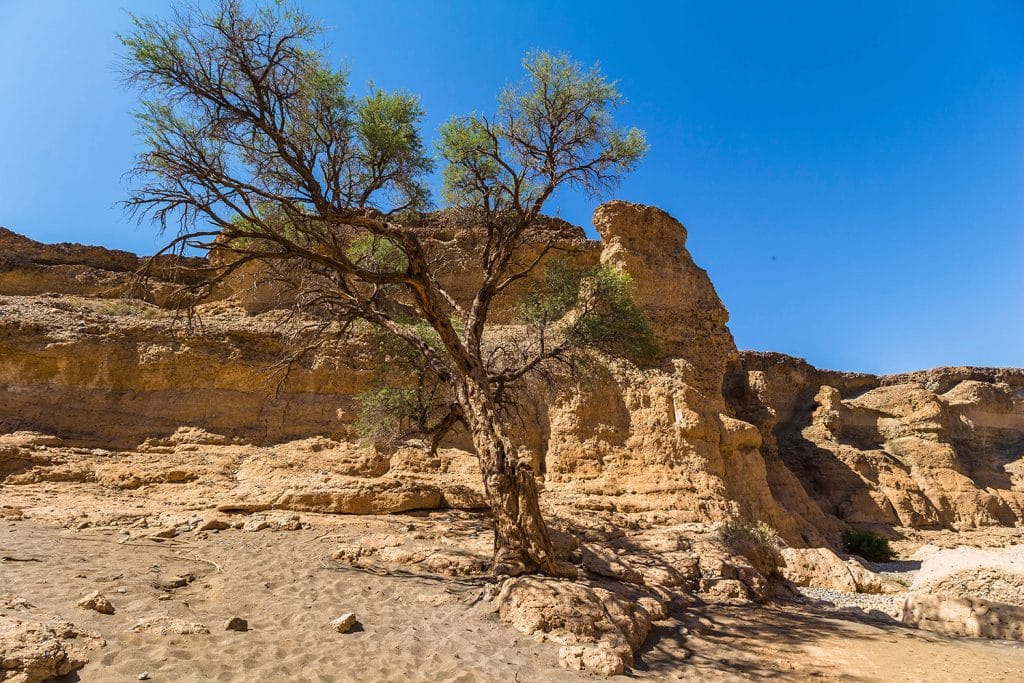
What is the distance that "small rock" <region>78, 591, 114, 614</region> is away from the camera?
5102mm

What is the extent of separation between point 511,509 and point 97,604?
15.2 ft

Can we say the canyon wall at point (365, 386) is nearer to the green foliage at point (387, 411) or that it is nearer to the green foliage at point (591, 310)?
the green foliage at point (387, 411)

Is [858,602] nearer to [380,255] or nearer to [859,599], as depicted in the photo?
[859,599]

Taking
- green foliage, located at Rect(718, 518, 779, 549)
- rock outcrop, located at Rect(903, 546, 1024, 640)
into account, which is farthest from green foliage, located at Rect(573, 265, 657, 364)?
rock outcrop, located at Rect(903, 546, 1024, 640)

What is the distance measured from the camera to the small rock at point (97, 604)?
510cm

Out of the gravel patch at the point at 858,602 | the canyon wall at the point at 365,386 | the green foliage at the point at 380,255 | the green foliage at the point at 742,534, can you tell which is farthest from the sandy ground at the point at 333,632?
the green foliage at the point at 380,255

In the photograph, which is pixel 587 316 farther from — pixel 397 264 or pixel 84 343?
pixel 84 343

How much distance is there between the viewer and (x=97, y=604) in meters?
5.11

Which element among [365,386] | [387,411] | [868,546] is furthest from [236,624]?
[868,546]

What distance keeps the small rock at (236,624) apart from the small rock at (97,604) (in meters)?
1.01

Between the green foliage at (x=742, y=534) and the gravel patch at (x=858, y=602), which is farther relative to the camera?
the green foliage at (x=742, y=534)

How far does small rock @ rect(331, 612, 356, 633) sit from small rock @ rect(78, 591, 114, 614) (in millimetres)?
1980

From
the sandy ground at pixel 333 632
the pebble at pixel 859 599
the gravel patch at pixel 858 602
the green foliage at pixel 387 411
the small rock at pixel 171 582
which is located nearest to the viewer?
the sandy ground at pixel 333 632

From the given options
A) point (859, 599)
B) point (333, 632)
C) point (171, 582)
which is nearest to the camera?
point (333, 632)
